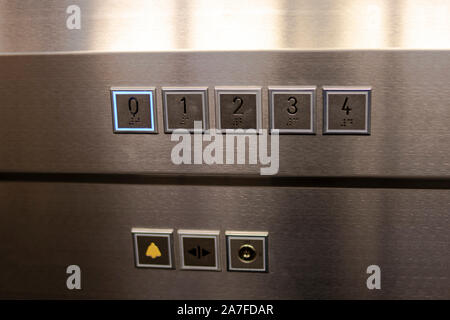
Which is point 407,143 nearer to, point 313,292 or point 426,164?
point 426,164

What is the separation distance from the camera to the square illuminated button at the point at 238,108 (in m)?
0.48

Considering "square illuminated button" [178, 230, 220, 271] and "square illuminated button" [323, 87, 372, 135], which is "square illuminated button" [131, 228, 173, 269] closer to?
"square illuminated button" [178, 230, 220, 271]

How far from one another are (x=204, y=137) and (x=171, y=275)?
165 millimetres

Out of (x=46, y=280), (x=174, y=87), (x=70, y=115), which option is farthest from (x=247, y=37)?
(x=46, y=280)

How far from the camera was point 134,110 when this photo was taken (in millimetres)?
504

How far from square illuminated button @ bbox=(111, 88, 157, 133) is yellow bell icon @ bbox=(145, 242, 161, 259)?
5.1 inches

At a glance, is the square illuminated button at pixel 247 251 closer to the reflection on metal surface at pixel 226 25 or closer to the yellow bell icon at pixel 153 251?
the yellow bell icon at pixel 153 251

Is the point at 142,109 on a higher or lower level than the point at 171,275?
higher

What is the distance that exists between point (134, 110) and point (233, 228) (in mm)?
163

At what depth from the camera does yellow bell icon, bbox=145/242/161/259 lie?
540 millimetres

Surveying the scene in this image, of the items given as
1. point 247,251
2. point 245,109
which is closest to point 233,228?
point 247,251

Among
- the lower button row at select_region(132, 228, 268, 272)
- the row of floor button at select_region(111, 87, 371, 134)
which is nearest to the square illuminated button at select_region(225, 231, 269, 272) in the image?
the lower button row at select_region(132, 228, 268, 272)

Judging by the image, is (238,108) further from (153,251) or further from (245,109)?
(153,251)

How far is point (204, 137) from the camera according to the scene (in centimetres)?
50
